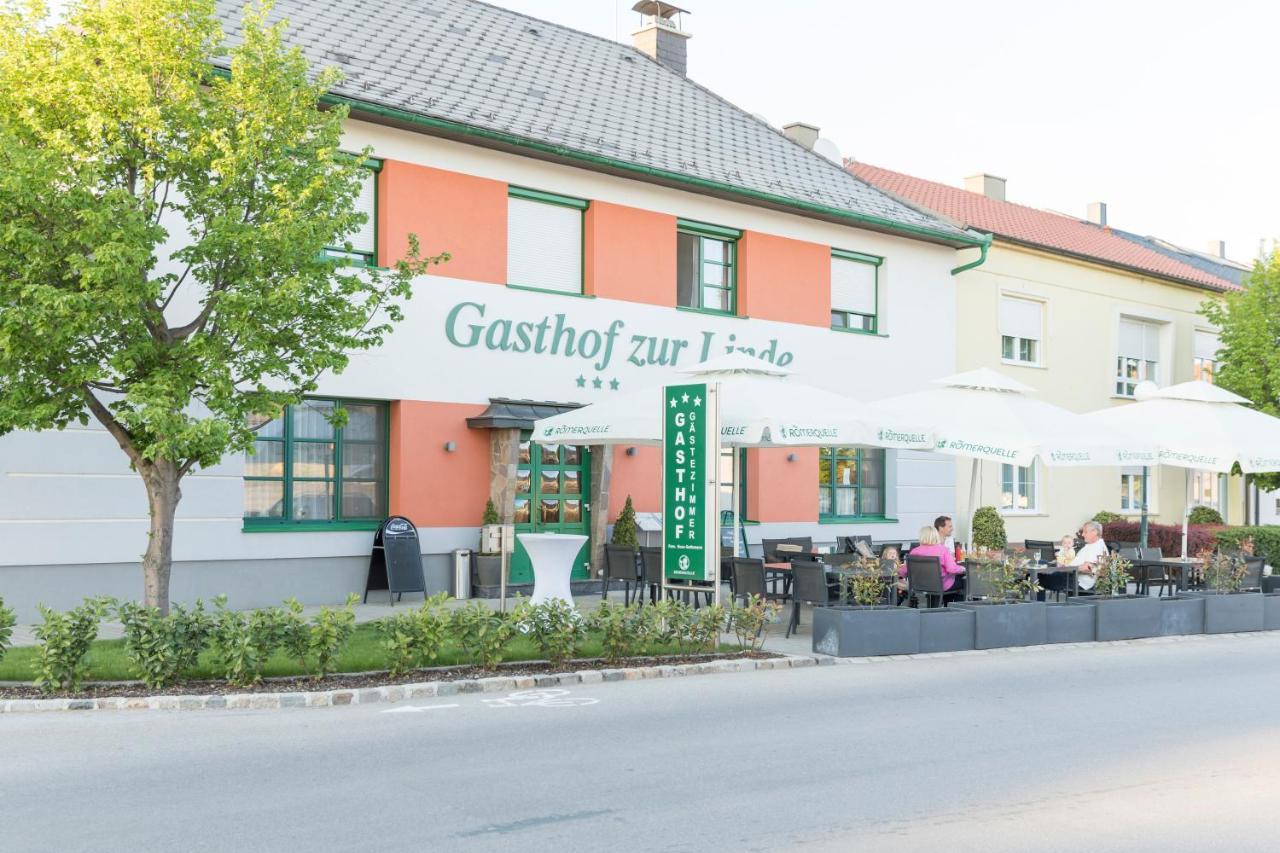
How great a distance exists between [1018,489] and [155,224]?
19459 millimetres

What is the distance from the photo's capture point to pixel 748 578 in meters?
13.9

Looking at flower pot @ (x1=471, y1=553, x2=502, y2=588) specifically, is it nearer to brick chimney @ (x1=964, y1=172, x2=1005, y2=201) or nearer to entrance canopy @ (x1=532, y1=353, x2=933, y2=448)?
entrance canopy @ (x1=532, y1=353, x2=933, y2=448)

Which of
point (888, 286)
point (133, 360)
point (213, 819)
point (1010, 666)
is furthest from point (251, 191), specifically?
point (888, 286)

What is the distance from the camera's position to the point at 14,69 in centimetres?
1127

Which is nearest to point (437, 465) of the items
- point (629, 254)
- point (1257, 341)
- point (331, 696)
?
point (629, 254)

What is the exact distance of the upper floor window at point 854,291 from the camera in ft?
74.9

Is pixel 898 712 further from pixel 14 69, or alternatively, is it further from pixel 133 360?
pixel 14 69

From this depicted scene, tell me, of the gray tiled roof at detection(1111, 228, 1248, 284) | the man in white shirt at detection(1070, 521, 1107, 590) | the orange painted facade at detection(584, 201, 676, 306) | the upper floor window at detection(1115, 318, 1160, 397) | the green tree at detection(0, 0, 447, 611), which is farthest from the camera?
the gray tiled roof at detection(1111, 228, 1248, 284)

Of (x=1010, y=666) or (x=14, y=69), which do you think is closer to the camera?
(x=14, y=69)

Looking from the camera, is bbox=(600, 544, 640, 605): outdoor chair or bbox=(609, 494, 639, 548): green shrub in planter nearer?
bbox=(600, 544, 640, 605): outdoor chair

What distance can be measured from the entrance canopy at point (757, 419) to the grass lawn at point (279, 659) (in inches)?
94.7

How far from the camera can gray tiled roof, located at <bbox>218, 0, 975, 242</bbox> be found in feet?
58.0

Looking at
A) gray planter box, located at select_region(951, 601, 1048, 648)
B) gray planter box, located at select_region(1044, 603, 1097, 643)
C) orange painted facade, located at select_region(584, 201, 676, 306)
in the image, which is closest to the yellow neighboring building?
orange painted facade, located at select_region(584, 201, 676, 306)

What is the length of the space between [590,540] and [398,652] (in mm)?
8431
